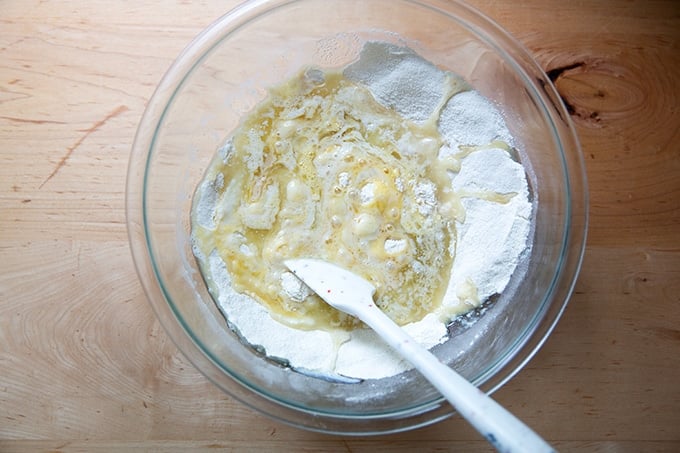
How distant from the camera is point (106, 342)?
1186 mm

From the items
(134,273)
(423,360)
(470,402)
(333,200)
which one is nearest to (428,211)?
(333,200)

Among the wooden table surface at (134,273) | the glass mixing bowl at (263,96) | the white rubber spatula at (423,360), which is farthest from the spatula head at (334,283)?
the wooden table surface at (134,273)

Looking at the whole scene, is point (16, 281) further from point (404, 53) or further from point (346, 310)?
point (404, 53)

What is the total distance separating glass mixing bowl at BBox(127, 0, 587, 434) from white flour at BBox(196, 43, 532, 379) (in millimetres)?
25

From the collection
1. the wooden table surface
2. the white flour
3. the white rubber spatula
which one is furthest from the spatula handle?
the wooden table surface

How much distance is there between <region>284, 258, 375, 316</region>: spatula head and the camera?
1.11 meters

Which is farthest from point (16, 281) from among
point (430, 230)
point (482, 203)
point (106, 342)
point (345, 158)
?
point (482, 203)

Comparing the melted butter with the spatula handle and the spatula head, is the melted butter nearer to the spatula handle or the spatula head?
the spatula head

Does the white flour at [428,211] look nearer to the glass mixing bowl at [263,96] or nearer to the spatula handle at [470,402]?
the glass mixing bowl at [263,96]

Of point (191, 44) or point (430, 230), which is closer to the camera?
point (191, 44)

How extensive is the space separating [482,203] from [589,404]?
1.55 ft

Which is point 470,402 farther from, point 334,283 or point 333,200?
point 333,200

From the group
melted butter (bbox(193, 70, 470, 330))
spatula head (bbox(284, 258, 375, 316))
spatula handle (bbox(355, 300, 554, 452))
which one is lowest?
spatula handle (bbox(355, 300, 554, 452))

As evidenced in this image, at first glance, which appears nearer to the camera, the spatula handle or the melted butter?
the spatula handle
